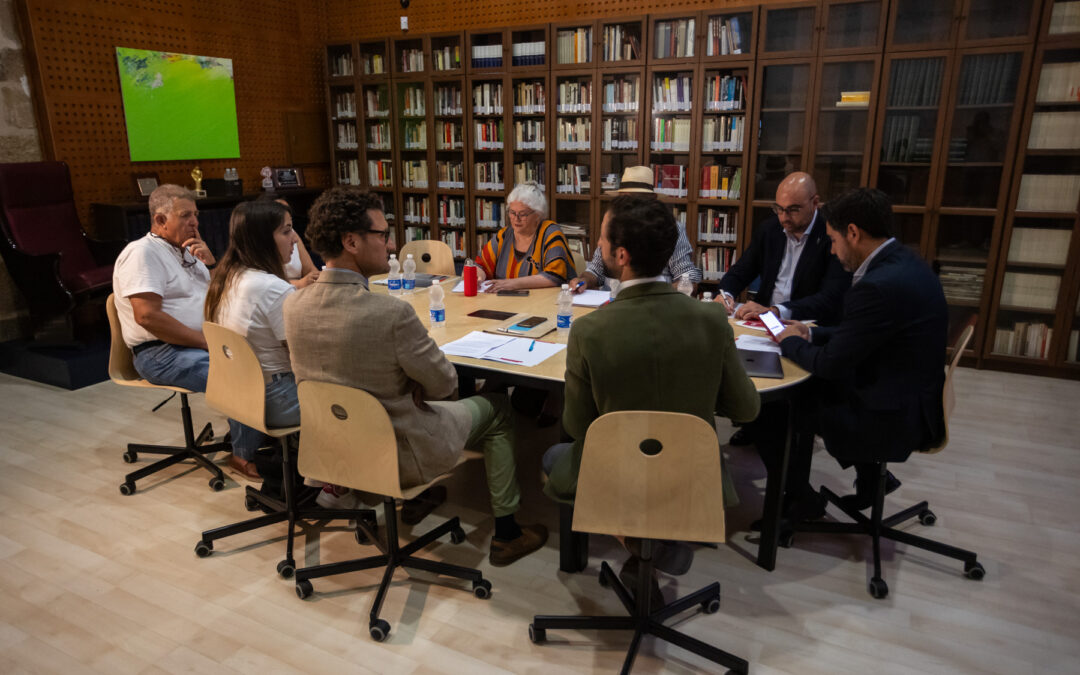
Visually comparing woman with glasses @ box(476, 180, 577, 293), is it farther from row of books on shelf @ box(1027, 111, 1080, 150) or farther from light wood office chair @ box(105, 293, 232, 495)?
row of books on shelf @ box(1027, 111, 1080, 150)

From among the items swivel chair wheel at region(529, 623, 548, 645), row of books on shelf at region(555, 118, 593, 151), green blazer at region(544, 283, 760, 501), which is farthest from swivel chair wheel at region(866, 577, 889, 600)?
row of books on shelf at region(555, 118, 593, 151)

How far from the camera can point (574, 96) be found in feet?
18.6

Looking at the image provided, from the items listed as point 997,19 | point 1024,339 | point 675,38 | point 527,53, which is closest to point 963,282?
point 1024,339

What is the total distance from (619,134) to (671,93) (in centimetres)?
53

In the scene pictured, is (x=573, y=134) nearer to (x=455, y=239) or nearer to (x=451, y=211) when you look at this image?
(x=451, y=211)

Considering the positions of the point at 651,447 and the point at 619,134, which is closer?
the point at 651,447

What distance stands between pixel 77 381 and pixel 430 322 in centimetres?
303

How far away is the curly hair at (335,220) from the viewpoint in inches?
80.9

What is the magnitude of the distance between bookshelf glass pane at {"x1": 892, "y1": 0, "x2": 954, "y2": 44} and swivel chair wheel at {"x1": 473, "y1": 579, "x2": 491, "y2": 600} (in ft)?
14.7

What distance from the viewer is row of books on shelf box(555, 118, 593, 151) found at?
5711 millimetres

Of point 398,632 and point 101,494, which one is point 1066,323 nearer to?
point 398,632

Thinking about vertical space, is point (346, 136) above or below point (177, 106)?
below

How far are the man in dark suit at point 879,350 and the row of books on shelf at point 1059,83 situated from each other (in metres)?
3.08

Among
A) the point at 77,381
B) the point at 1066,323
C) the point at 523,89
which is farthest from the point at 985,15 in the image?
the point at 77,381
